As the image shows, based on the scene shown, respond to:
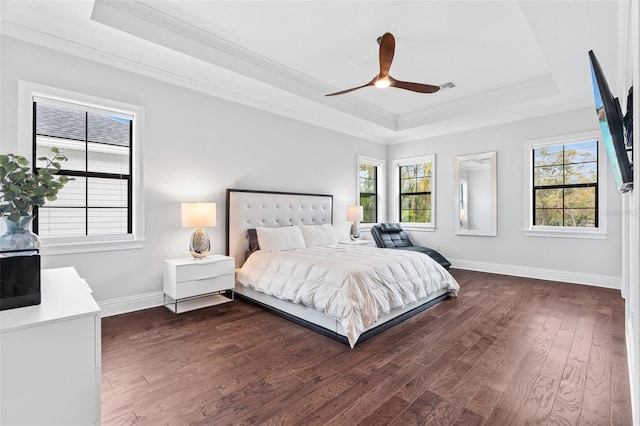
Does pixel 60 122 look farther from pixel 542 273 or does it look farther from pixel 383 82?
pixel 542 273

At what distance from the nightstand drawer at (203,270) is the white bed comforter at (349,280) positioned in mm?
262

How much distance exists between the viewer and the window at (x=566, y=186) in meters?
4.46

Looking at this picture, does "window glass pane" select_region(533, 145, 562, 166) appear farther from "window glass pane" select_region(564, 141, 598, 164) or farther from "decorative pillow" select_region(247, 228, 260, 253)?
"decorative pillow" select_region(247, 228, 260, 253)

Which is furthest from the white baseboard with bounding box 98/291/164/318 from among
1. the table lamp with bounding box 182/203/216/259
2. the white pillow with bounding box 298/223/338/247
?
the white pillow with bounding box 298/223/338/247

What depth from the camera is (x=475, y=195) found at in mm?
5754

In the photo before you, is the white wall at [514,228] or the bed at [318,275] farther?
the white wall at [514,228]

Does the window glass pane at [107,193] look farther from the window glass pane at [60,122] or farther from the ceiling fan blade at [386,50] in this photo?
the ceiling fan blade at [386,50]

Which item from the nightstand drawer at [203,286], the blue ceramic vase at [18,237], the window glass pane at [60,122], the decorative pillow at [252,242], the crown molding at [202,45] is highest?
the crown molding at [202,45]

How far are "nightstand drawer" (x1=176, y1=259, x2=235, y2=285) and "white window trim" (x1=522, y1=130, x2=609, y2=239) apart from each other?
4664mm

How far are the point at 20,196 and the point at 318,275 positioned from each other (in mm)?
2144

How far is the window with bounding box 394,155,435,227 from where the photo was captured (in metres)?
6.23

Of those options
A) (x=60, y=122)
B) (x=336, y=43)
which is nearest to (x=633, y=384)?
(x=336, y=43)

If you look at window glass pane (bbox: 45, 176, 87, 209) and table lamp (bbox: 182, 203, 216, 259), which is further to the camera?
table lamp (bbox: 182, 203, 216, 259)

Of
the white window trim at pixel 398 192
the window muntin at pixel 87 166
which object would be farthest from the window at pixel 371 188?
the window muntin at pixel 87 166
